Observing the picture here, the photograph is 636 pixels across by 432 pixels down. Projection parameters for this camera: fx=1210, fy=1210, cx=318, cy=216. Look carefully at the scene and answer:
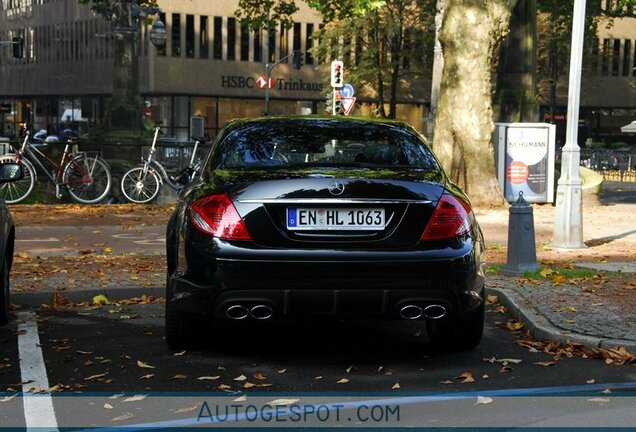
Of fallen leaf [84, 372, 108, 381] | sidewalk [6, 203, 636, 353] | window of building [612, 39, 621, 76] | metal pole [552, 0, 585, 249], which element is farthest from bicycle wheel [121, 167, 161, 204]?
window of building [612, 39, 621, 76]

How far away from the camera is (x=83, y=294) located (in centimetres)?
1006

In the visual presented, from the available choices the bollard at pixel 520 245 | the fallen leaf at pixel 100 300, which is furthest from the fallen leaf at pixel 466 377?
the bollard at pixel 520 245

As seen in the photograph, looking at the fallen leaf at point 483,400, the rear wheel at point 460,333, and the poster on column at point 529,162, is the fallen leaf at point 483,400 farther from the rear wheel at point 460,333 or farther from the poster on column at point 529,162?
the poster on column at point 529,162

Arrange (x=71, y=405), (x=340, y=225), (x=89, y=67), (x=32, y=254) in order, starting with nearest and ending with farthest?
1. (x=71, y=405)
2. (x=340, y=225)
3. (x=32, y=254)
4. (x=89, y=67)

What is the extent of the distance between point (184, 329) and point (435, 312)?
1.61 m

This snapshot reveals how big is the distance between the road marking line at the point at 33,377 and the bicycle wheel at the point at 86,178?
1262cm

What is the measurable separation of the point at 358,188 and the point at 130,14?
26.3 m

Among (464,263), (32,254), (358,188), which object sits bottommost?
(32,254)

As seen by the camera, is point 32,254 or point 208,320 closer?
point 208,320

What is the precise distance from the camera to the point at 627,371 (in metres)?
7.05

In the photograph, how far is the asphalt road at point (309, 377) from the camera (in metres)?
5.86

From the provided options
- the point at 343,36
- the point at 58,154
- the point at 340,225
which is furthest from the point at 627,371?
the point at 343,36

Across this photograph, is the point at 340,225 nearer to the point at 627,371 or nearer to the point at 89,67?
the point at 627,371

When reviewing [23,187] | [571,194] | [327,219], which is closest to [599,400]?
[327,219]
